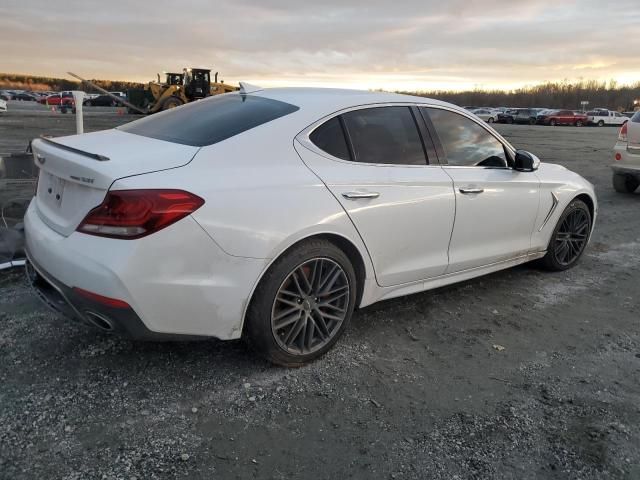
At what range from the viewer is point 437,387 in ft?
10.4

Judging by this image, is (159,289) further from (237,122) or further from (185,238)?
(237,122)

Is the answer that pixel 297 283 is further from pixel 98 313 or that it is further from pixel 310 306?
pixel 98 313

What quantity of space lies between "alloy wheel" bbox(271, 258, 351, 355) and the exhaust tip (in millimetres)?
852

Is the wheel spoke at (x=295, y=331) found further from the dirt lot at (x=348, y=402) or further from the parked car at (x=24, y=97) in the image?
the parked car at (x=24, y=97)

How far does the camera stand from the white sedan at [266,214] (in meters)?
2.70

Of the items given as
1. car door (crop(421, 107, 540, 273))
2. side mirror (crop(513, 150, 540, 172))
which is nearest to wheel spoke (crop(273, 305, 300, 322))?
car door (crop(421, 107, 540, 273))

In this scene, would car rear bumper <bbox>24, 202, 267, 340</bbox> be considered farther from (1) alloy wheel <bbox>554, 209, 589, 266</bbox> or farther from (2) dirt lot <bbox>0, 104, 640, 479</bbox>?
(1) alloy wheel <bbox>554, 209, 589, 266</bbox>

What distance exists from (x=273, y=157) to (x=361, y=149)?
694mm

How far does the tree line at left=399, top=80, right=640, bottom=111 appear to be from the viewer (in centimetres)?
8162

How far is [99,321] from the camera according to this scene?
110 inches

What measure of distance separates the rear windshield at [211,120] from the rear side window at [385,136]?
44 centimetres

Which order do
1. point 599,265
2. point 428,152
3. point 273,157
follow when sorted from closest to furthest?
point 273,157 < point 428,152 < point 599,265

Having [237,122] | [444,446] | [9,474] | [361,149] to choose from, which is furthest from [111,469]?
[361,149]

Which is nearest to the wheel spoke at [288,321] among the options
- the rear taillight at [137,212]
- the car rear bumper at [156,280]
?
the car rear bumper at [156,280]
